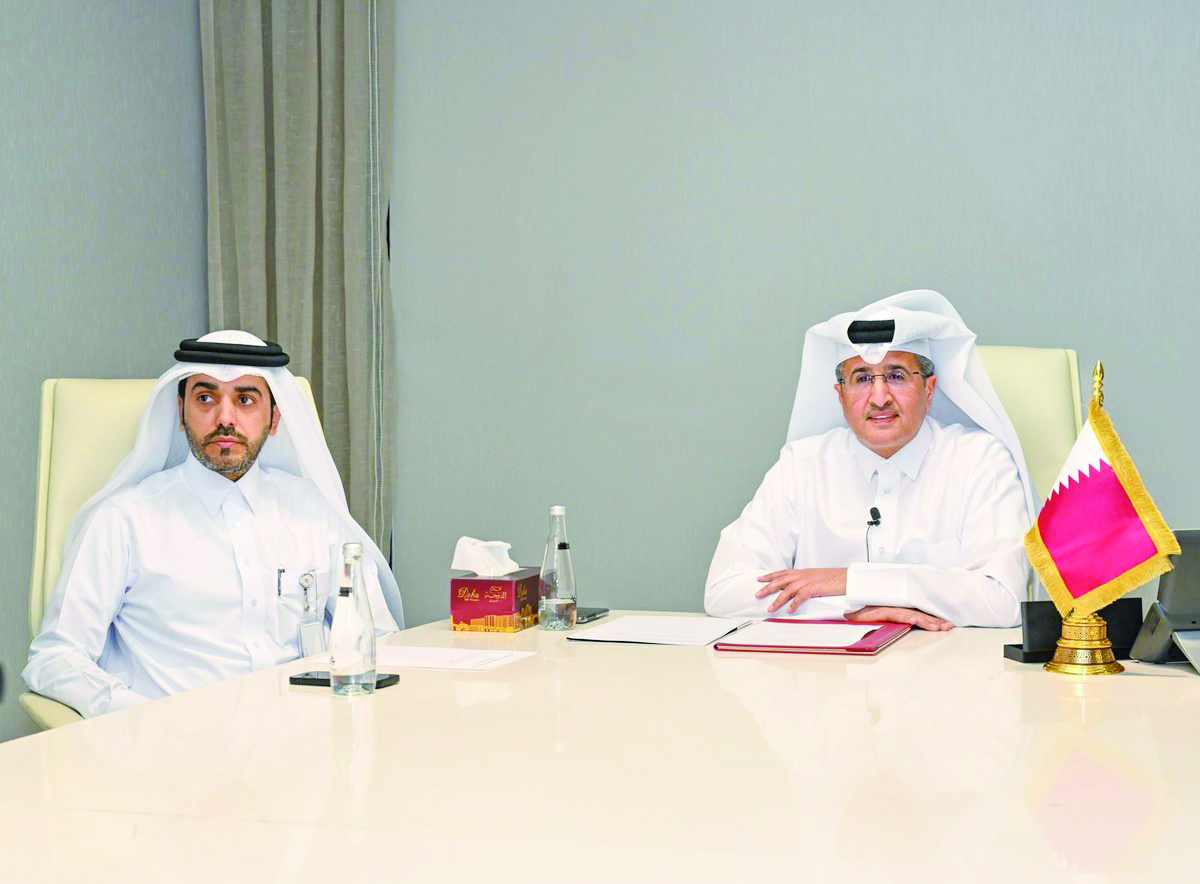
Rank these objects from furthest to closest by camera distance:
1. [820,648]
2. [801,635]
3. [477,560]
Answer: [477,560] < [801,635] < [820,648]

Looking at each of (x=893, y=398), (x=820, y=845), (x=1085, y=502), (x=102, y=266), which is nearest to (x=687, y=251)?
(x=893, y=398)

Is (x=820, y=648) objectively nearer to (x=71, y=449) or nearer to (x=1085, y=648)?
(x=1085, y=648)

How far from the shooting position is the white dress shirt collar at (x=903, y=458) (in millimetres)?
2982

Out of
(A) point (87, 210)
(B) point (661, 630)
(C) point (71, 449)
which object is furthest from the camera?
(A) point (87, 210)

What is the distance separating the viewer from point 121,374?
3.93m

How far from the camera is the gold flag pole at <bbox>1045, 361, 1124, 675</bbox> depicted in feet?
6.02

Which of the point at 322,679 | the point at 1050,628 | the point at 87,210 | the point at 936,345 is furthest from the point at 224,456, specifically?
the point at 1050,628

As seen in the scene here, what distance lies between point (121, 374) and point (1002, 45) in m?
2.99

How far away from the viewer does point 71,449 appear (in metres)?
2.69

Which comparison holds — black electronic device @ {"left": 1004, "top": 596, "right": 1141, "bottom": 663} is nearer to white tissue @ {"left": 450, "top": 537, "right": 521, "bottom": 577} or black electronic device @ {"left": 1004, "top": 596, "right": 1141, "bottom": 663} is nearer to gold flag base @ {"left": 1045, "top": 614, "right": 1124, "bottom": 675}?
gold flag base @ {"left": 1045, "top": 614, "right": 1124, "bottom": 675}

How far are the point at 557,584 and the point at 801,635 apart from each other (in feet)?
1.73

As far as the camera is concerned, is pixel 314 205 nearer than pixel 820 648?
No

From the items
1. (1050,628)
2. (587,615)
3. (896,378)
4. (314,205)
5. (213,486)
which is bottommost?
(587,615)

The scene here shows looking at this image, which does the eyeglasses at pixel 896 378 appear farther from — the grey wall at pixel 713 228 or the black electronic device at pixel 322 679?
the black electronic device at pixel 322 679
